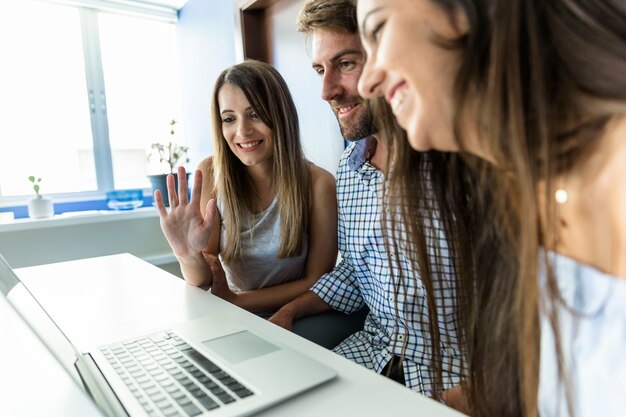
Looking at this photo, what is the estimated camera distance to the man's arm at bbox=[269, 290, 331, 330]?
1.07m

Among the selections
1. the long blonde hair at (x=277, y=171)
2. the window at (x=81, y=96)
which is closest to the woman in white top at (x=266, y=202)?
the long blonde hair at (x=277, y=171)

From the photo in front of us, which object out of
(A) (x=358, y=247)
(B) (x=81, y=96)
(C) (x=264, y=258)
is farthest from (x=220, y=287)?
(B) (x=81, y=96)

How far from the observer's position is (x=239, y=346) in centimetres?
64

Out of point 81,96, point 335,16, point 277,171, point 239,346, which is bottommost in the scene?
point 239,346

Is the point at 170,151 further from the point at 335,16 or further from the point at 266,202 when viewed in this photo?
the point at 335,16

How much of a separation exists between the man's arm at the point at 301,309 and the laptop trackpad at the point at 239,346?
376mm

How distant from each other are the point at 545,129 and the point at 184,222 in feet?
2.88

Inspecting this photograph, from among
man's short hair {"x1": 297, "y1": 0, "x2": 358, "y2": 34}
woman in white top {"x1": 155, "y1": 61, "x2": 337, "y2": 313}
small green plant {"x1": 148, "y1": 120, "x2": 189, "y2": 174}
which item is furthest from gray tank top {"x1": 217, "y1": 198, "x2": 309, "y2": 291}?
small green plant {"x1": 148, "y1": 120, "x2": 189, "y2": 174}

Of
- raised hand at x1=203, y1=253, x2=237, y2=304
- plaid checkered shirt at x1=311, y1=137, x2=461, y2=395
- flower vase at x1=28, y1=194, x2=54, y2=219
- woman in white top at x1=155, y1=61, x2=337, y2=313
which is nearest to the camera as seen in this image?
plaid checkered shirt at x1=311, y1=137, x2=461, y2=395

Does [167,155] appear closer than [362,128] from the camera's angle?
No

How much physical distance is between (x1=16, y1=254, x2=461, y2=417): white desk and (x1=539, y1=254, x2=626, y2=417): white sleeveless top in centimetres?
17

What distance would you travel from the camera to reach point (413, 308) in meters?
0.95

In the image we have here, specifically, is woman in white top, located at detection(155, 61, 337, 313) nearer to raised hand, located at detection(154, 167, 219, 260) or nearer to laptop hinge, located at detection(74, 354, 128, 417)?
raised hand, located at detection(154, 167, 219, 260)

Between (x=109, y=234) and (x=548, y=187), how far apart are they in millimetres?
2539
